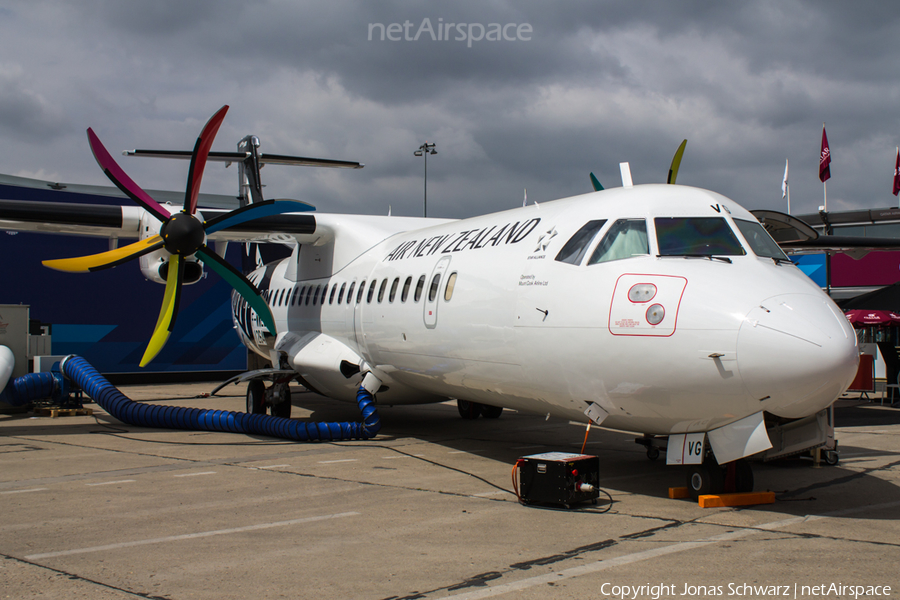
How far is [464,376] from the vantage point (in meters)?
9.44

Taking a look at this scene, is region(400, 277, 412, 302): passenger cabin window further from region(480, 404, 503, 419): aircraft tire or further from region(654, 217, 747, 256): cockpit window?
region(480, 404, 503, 419): aircraft tire

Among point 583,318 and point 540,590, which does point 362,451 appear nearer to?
point 583,318

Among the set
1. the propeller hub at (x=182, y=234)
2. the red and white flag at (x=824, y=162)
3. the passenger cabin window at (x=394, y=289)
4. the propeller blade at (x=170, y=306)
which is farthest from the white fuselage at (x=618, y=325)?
the red and white flag at (x=824, y=162)

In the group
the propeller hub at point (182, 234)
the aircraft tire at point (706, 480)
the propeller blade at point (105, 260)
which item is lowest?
the aircraft tire at point (706, 480)

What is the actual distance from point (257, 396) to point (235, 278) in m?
2.74

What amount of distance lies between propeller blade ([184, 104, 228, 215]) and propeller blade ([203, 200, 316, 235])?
43cm

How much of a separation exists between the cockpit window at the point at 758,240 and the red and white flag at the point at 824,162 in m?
24.5

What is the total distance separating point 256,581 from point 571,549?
232cm

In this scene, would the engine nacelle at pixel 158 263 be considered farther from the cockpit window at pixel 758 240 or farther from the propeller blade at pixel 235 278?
the cockpit window at pixel 758 240

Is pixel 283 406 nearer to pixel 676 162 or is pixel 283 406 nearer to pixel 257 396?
pixel 257 396

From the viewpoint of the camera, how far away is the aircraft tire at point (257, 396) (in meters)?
15.2

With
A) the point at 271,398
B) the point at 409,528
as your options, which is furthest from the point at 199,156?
the point at 409,528

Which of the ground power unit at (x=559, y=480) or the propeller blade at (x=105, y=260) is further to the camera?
the propeller blade at (x=105, y=260)

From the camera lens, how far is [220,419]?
13383mm
